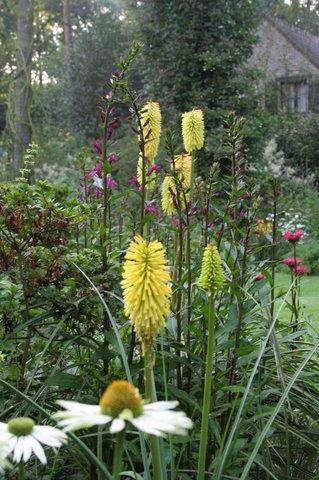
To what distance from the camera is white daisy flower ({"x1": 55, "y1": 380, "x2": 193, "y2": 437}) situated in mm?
864

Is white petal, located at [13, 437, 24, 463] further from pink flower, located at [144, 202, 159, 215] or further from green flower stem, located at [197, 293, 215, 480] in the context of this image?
pink flower, located at [144, 202, 159, 215]

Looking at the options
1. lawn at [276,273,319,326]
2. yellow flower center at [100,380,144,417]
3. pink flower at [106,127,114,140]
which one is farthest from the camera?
lawn at [276,273,319,326]

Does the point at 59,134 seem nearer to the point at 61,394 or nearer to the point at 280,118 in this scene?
the point at 280,118

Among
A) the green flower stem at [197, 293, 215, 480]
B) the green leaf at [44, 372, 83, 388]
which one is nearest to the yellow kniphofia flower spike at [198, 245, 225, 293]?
the green flower stem at [197, 293, 215, 480]

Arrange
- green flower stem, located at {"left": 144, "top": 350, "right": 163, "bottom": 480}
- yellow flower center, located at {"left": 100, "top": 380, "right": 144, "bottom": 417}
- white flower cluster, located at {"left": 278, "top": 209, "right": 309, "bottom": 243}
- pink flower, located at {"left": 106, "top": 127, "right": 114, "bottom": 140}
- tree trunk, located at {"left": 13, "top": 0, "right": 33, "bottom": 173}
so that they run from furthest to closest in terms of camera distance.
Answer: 1. tree trunk, located at {"left": 13, "top": 0, "right": 33, "bottom": 173}
2. white flower cluster, located at {"left": 278, "top": 209, "right": 309, "bottom": 243}
3. pink flower, located at {"left": 106, "top": 127, "right": 114, "bottom": 140}
4. green flower stem, located at {"left": 144, "top": 350, "right": 163, "bottom": 480}
5. yellow flower center, located at {"left": 100, "top": 380, "right": 144, "bottom": 417}

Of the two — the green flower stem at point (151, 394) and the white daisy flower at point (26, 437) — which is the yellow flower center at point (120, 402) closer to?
the white daisy flower at point (26, 437)

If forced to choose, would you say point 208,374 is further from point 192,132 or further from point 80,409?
point 192,132

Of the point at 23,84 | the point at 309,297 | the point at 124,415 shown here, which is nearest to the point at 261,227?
the point at 309,297

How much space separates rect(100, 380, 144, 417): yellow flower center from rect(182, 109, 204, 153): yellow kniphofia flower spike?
1.71m

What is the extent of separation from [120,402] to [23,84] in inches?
489

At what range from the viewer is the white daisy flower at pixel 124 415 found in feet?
2.83

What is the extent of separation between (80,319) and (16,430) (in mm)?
1270

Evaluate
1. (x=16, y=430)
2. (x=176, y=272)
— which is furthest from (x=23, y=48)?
(x=16, y=430)

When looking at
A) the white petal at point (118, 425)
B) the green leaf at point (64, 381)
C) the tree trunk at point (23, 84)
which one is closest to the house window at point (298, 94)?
the tree trunk at point (23, 84)
